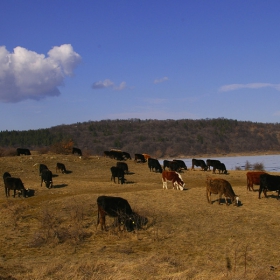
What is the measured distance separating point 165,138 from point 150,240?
303 ft

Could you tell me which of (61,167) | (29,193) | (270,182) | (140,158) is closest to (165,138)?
(140,158)

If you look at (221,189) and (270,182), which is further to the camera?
(270,182)

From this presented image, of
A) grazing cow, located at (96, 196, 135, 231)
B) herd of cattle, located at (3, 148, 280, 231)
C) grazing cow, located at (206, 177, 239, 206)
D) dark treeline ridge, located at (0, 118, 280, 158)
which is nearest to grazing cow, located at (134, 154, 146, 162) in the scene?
herd of cattle, located at (3, 148, 280, 231)

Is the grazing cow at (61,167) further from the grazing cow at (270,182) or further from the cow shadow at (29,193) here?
the grazing cow at (270,182)

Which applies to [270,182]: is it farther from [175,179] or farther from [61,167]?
[61,167]

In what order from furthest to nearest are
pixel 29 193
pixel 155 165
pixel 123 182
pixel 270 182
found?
1. pixel 155 165
2. pixel 123 182
3. pixel 29 193
4. pixel 270 182

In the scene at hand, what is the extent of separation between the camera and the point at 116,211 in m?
13.2

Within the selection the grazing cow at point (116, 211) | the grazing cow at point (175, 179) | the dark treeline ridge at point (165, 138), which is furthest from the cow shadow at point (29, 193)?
the dark treeline ridge at point (165, 138)

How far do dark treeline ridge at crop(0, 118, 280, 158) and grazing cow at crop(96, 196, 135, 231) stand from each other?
7055cm

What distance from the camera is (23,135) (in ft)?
335

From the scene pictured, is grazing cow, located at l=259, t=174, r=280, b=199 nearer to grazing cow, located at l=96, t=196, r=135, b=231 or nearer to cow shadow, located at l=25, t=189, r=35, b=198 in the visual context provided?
grazing cow, located at l=96, t=196, r=135, b=231

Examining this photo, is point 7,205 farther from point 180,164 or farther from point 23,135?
point 23,135

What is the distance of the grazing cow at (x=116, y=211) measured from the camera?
507 inches

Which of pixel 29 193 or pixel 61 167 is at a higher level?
pixel 61 167
